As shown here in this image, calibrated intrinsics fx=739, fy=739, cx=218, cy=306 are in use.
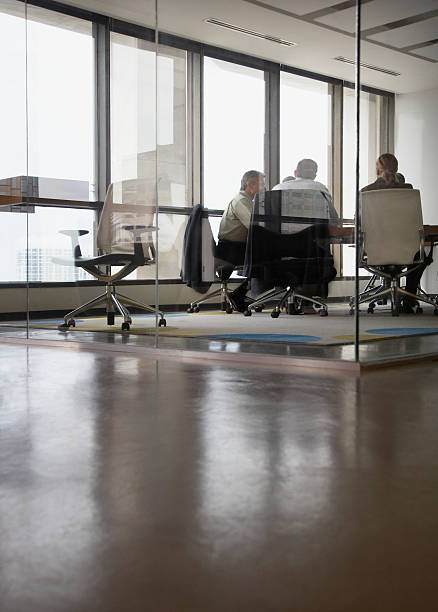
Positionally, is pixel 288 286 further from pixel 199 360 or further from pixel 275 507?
pixel 275 507

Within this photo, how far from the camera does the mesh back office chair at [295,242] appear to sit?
137 inches

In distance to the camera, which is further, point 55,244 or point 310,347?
point 55,244

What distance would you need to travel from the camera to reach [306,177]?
11.5ft

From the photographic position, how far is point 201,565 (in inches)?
43.3

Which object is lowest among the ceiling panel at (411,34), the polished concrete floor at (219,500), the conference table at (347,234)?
the polished concrete floor at (219,500)

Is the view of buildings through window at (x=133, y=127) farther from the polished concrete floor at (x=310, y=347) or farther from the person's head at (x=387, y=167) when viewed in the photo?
the polished concrete floor at (x=310, y=347)

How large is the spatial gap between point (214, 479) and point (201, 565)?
496mm

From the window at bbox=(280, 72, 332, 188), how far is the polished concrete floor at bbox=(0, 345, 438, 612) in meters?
1.21

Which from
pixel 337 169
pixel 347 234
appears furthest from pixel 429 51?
pixel 347 234

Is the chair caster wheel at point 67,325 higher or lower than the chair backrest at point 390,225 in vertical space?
lower

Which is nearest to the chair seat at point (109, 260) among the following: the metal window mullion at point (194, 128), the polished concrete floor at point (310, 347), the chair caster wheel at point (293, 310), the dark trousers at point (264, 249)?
the polished concrete floor at point (310, 347)

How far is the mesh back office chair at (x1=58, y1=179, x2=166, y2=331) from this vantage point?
413 centimetres

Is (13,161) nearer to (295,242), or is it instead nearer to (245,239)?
(245,239)

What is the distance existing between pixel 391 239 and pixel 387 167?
34 centimetres
